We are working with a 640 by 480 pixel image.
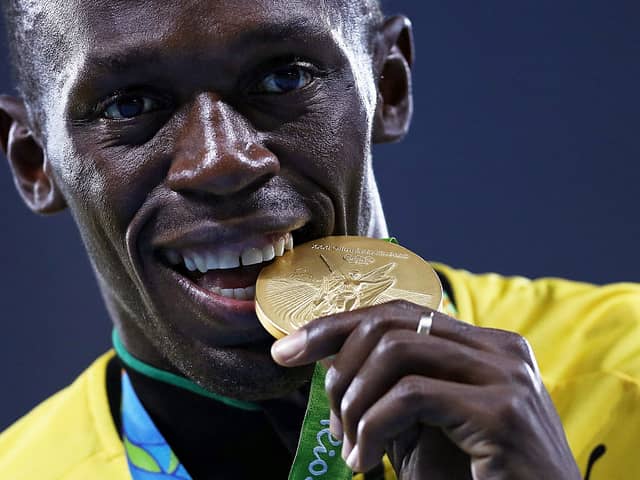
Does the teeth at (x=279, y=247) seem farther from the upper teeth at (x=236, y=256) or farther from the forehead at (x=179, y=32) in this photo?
the forehead at (x=179, y=32)

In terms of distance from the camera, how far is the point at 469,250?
11.0ft

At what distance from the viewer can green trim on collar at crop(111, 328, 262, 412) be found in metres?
2.06

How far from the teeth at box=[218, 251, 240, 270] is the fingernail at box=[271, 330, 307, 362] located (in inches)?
12.4

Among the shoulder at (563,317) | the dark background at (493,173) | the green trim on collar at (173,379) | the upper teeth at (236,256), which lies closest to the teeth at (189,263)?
the upper teeth at (236,256)

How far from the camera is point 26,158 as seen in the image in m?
2.23

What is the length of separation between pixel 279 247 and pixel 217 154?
18 cm

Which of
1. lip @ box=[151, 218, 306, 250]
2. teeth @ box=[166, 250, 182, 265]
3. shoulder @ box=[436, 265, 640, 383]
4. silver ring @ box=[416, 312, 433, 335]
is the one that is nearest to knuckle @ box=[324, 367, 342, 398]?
silver ring @ box=[416, 312, 433, 335]

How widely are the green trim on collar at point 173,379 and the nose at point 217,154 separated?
514 millimetres

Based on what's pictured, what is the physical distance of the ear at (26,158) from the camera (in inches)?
86.4

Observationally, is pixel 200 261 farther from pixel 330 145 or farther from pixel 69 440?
pixel 69 440

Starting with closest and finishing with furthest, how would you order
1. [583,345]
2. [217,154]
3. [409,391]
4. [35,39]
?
[409,391], [217,154], [35,39], [583,345]

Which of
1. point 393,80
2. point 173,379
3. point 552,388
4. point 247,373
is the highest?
point 393,80

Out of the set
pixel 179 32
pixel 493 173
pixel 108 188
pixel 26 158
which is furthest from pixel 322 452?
pixel 493 173

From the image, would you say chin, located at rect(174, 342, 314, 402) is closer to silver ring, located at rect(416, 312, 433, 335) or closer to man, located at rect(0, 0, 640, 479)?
man, located at rect(0, 0, 640, 479)
